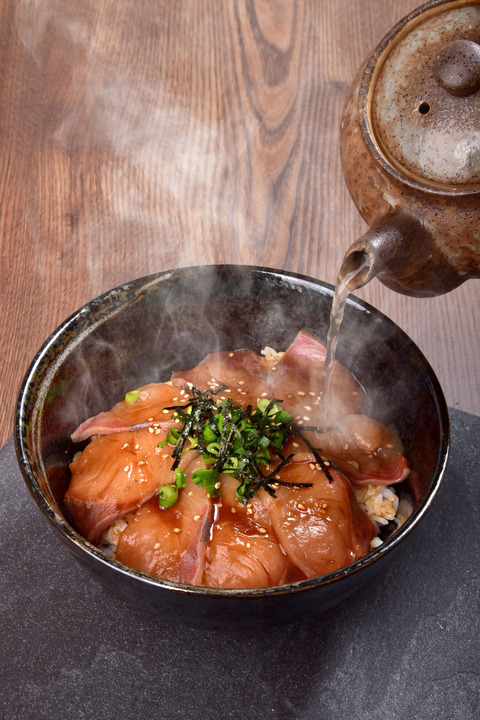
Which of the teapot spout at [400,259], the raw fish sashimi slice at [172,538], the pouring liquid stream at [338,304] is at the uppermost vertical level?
the teapot spout at [400,259]

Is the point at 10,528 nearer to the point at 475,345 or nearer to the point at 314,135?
the point at 475,345

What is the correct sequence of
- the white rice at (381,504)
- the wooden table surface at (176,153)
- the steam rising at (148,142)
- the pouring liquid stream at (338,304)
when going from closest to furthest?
the pouring liquid stream at (338,304)
the white rice at (381,504)
the wooden table surface at (176,153)
the steam rising at (148,142)

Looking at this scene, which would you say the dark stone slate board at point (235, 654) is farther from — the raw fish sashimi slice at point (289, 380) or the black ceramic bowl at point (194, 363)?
the raw fish sashimi slice at point (289, 380)

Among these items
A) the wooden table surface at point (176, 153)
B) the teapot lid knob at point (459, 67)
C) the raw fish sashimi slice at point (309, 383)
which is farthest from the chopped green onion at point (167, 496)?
the teapot lid knob at point (459, 67)

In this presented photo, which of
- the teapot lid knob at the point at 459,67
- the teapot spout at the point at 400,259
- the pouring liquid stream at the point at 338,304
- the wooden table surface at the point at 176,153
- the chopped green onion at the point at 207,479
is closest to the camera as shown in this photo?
the teapot lid knob at the point at 459,67

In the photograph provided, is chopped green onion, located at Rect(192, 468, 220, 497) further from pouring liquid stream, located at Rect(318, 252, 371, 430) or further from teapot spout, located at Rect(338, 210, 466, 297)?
teapot spout, located at Rect(338, 210, 466, 297)

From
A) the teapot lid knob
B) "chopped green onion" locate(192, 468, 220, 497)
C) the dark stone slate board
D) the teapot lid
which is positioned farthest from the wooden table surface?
the teapot lid knob

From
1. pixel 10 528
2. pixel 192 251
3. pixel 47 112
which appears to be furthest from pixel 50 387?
pixel 47 112
